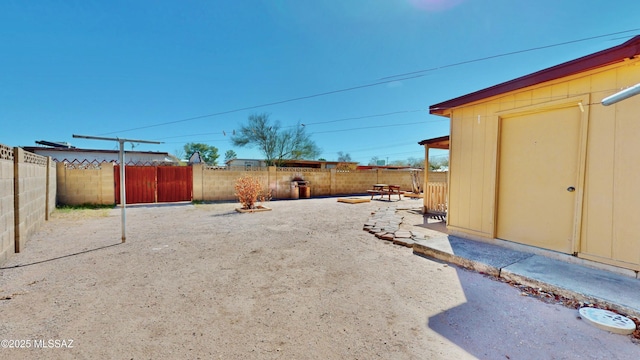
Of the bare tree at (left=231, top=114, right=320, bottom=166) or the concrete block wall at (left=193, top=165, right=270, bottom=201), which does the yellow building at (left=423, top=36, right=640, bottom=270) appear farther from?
the bare tree at (left=231, top=114, right=320, bottom=166)

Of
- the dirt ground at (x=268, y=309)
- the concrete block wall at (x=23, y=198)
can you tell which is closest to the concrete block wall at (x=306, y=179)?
the concrete block wall at (x=23, y=198)

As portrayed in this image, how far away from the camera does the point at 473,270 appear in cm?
332

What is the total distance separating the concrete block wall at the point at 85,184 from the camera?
886cm

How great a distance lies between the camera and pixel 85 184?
9.19 m

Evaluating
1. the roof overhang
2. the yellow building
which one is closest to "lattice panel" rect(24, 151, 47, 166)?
the yellow building

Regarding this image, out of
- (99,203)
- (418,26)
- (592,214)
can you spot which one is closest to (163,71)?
(99,203)

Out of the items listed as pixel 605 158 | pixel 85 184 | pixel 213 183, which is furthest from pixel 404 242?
pixel 85 184

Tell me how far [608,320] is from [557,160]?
2.35m

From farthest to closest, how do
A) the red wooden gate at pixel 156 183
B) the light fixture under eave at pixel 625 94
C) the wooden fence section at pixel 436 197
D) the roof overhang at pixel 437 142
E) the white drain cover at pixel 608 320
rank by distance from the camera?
the red wooden gate at pixel 156 183
the wooden fence section at pixel 436 197
the roof overhang at pixel 437 142
the white drain cover at pixel 608 320
the light fixture under eave at pixel 625 94

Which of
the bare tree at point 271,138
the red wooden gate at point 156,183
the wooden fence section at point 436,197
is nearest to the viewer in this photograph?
the wooden fence section at point 436,197

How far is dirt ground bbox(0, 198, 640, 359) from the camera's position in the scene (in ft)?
5.59

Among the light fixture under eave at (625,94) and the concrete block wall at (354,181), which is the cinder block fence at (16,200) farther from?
the concrete block wall at (354,181)

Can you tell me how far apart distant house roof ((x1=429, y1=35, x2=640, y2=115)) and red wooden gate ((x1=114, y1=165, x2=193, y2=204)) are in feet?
35.0

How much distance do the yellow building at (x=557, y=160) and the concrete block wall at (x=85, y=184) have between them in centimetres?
1190
